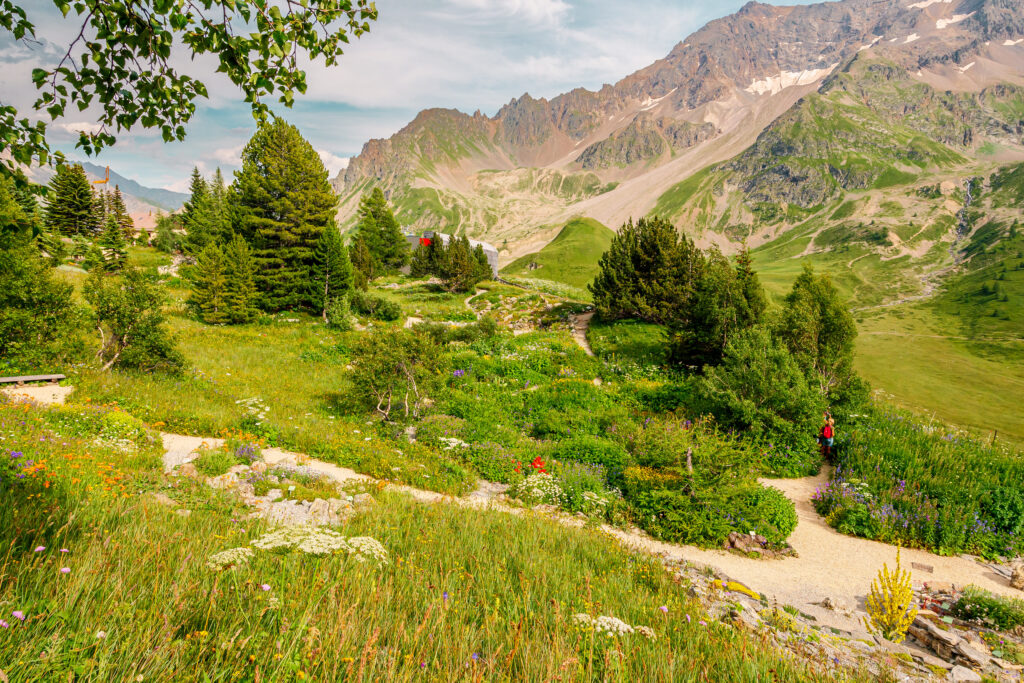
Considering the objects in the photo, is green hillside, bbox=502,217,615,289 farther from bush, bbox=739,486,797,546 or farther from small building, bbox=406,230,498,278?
bush, bbox=739,486,797,546

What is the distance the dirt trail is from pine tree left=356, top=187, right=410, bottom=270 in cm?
3655

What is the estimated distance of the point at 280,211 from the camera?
31578mm

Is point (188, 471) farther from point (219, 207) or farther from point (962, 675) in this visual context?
point (219, 207)

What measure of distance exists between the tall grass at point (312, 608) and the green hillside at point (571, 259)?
125m

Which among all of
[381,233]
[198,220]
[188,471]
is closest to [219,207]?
[198,220]

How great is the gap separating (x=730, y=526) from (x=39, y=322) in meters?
20.5

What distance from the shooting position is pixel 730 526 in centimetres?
968

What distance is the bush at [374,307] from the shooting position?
3294 centimetres

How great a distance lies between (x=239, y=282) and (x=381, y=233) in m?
37.9

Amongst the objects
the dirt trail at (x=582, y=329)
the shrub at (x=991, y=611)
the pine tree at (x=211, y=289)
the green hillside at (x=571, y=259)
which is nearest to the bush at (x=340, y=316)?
the pine tree at (x=211, y=289)

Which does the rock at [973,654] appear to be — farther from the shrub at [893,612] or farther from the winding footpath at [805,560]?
the winding footpath at [805,560]

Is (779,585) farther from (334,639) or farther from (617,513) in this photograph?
(334,639)

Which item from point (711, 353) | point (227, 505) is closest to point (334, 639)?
point (227, 505)

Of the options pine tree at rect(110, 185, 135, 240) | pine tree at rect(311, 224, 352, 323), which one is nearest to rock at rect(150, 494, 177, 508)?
pine tree at rect(311, 224, 352, 323)
